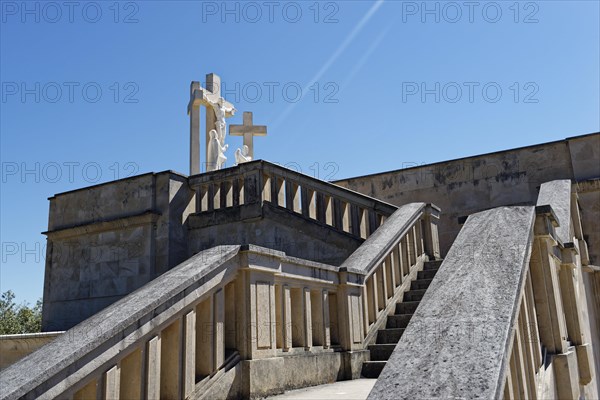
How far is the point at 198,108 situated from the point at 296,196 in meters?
5.80

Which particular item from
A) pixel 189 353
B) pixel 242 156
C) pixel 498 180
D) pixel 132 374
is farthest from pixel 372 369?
pixel 242 156

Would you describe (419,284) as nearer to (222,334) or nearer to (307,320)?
(307,320)

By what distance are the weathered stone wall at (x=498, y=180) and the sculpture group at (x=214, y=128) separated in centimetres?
389

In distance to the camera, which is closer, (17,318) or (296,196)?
(296,196)

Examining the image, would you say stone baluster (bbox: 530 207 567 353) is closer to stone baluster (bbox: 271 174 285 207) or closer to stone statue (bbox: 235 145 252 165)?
stone baluster (bbox: 271 174 285 207)

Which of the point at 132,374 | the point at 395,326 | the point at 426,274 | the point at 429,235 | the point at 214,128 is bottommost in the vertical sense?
the point at 132,374

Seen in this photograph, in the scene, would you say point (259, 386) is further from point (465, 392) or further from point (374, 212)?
point (374, 212)

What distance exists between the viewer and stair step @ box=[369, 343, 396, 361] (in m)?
5.68

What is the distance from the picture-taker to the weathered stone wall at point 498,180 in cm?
956

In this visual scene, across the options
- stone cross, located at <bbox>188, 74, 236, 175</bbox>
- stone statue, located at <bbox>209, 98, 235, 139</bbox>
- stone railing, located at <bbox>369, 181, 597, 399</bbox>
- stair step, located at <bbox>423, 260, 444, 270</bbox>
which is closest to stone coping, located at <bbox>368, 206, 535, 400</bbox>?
stone railing, located at <bbox>369, 181, 597, 399</bbox>

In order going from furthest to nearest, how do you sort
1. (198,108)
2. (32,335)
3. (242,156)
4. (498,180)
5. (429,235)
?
(198,108)
(242,156)
(498,180)
(429,235)
(32,335)

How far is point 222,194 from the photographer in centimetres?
955

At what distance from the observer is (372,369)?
5.45 metres

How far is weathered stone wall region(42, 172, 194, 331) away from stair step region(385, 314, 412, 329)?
4496 millimetres
